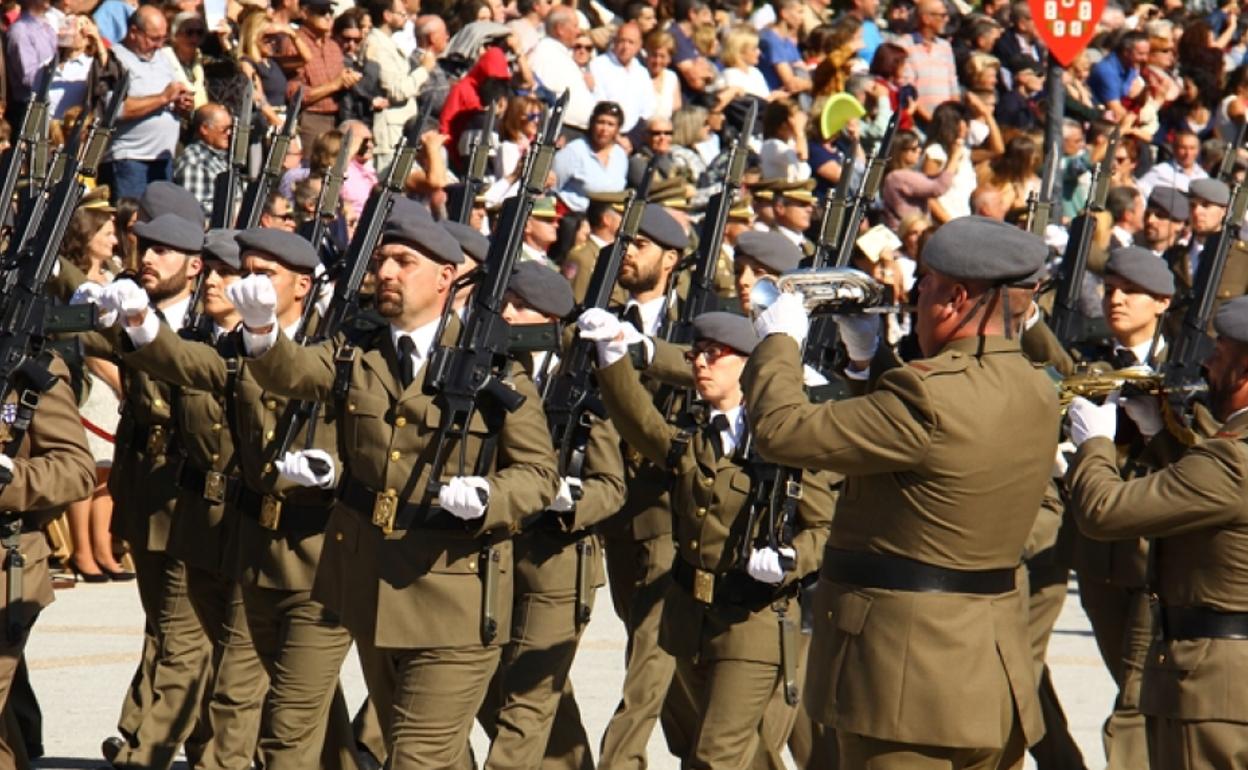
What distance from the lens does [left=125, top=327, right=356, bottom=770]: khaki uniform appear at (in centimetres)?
715

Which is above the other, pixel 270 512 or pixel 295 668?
pixel 270 512

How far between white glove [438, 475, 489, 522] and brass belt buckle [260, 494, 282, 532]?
140cm

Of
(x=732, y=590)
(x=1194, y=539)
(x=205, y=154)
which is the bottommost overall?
(x=205, y=154)

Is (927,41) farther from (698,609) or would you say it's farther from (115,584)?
(698,609)

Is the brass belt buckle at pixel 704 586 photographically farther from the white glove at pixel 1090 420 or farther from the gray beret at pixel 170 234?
the gray beret at pixel 170 234

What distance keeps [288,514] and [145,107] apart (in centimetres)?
563

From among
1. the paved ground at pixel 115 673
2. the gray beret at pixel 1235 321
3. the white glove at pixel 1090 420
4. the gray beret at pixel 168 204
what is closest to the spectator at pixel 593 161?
the paved ground at pixel 115 673

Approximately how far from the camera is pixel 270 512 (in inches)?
299

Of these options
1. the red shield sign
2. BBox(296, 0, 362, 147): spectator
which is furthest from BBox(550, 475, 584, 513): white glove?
the red shield sign

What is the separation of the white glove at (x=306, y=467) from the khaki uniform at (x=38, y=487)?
559 mm

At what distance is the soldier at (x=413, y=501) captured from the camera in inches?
253

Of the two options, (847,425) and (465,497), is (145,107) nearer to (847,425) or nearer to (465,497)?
(465,497)

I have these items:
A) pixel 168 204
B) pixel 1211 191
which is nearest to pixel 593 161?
pixel 1211 191

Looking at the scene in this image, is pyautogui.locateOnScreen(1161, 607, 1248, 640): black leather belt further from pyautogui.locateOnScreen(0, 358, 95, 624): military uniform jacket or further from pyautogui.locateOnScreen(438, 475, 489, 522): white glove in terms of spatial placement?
pyautogui.locateOnScreen(0, 358, 95, 624): military uniform jacket
